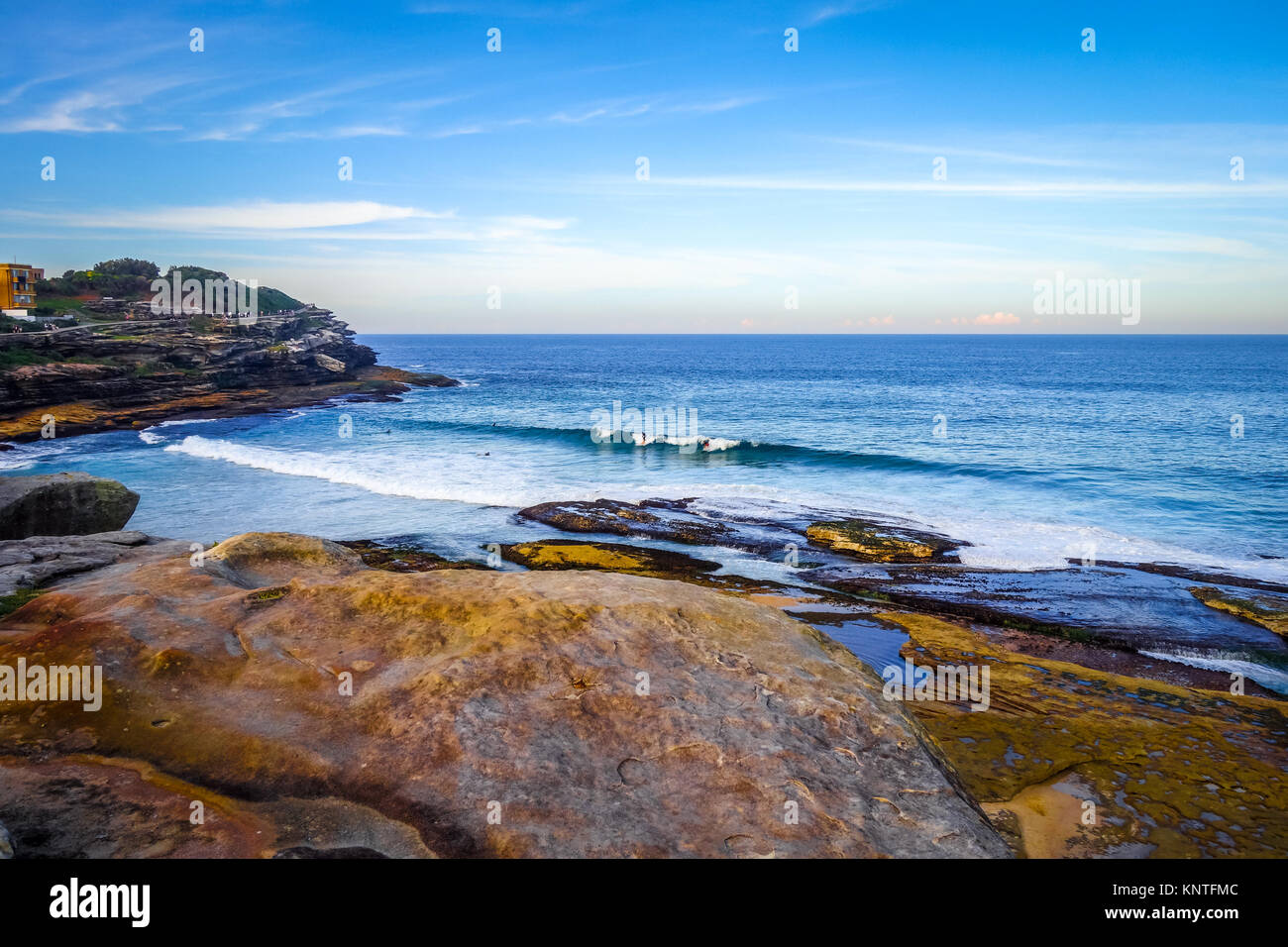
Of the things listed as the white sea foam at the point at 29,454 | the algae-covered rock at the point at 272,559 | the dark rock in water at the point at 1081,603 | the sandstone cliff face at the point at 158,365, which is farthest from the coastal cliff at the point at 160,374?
the dark rock in water at the point at 1081,603

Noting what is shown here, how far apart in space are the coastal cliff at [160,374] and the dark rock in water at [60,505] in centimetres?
3435

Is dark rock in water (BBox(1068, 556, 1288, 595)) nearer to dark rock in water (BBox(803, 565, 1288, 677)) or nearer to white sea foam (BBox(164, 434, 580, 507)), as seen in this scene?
dark rock in water (BBox(803, 565, 1288, 677))

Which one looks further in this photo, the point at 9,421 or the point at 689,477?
the point at 9,421

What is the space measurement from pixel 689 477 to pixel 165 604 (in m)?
30.4

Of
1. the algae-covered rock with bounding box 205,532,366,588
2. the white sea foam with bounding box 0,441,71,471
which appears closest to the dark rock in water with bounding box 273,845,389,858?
the algae-covered rock with bounding box 205,532,366,588

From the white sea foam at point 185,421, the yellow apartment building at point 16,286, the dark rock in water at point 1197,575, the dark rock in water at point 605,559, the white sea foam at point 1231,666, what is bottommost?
the white sea foam at point 1231,666

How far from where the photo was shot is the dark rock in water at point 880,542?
80.3 ft

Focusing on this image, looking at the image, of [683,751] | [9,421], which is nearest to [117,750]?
[683,751]

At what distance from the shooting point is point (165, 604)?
9.21 meters

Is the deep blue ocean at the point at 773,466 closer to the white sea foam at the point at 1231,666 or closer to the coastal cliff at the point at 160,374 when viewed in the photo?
the coastal cliff at the point at 160,374

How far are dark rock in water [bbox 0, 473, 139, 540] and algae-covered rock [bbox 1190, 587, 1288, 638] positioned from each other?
1193 inches

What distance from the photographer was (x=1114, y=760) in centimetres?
1165
